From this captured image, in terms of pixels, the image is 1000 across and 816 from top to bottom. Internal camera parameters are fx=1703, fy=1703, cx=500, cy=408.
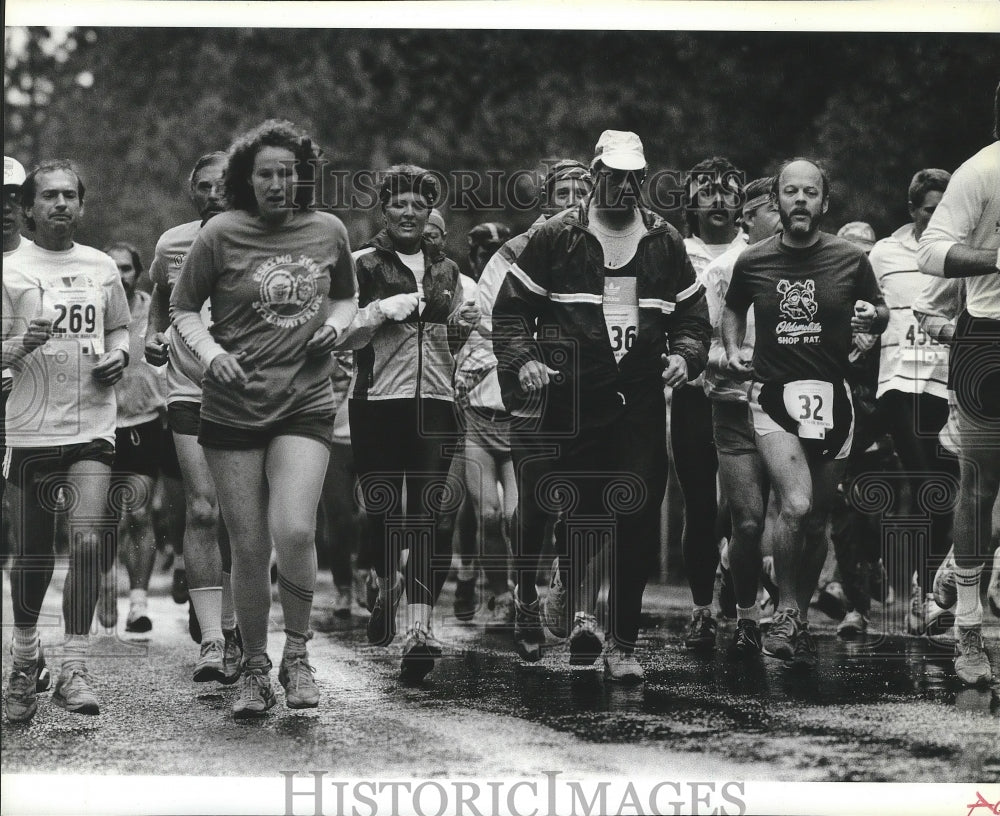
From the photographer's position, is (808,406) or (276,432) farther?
(808,406)

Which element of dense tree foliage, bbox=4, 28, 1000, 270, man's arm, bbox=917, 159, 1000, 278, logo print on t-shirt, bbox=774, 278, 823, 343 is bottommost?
logo print on t-shirt, bbox=774, 278, 823, 343

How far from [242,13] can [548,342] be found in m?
1.79

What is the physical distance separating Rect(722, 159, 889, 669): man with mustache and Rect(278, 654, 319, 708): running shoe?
1875 mm

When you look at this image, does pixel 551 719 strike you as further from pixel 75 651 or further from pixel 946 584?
pixel 75 651

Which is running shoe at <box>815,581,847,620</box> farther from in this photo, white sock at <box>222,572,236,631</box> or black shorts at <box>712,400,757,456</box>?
white sock at <box>222,572,236,631</box>

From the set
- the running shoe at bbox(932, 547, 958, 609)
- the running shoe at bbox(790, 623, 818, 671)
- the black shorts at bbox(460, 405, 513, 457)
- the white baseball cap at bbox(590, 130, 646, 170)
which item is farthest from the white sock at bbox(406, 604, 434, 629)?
the running shoe at bbox(932, 547, 958, 609)

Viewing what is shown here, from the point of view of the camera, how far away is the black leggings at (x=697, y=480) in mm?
7059

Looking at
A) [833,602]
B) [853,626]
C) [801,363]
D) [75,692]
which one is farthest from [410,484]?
[853,626]

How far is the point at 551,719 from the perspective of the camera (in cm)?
665

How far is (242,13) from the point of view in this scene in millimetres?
6766

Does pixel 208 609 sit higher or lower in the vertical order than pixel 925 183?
lower

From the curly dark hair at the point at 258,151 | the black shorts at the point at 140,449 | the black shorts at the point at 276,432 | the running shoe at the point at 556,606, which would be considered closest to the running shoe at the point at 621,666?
the running shoe at the point at 556,606

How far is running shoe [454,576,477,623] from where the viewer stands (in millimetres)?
6906

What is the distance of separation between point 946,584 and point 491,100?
269 cm
